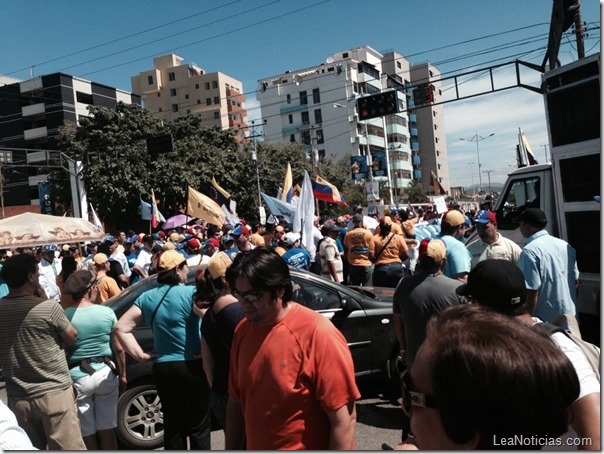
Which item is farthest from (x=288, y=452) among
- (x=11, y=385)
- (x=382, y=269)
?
(x=382, y=269)

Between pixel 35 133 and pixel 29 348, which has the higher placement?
pixel 35 133

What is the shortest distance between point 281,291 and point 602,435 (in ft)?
4.61

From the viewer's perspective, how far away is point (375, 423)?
5203mm

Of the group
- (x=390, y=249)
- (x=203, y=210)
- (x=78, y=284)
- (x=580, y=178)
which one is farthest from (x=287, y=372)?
(x=203, y=210)

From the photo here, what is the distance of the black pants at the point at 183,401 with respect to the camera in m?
3.83

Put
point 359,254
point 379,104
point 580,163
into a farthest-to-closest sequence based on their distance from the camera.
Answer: point 379,104
point 359,254
point 580,163

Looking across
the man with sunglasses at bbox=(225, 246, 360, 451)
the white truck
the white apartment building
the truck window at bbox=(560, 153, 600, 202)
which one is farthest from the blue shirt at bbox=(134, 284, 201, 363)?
the white apartment building

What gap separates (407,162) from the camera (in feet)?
271

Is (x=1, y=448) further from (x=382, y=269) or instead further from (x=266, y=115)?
(x=266, y=115)

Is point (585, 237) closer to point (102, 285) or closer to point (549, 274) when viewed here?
point (549, 274)

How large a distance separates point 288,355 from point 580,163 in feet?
17.0

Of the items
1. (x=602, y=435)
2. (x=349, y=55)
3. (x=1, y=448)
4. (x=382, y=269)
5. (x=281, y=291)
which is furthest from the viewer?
(x=349, y=55)

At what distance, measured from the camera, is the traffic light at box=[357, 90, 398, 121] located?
69.7ft

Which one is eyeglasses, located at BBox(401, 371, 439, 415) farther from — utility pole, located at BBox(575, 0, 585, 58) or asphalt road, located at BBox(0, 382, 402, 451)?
utility pole, located at BBox(575, 0, 585, 58)
